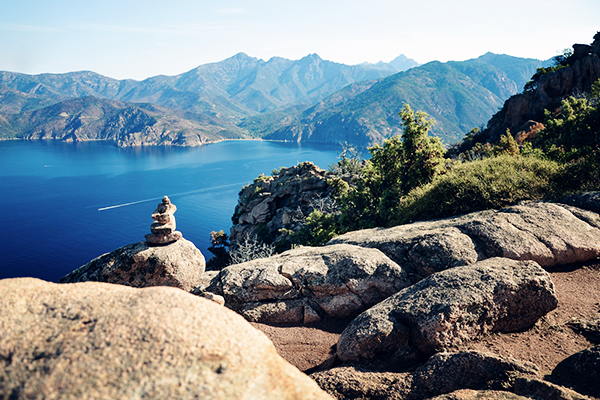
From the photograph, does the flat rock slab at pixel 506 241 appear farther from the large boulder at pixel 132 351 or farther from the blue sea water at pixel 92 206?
the blue sea water at pixel 92 206

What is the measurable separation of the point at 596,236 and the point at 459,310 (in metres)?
8.55

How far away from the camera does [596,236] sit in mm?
12898

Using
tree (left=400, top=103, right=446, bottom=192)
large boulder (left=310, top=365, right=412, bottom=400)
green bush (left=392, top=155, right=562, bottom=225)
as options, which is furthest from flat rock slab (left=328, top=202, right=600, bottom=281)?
tree (left=400, top=103, right=446, bottom=192)

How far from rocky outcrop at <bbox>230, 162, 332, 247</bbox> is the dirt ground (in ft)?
106

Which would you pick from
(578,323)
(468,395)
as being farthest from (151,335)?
(578,323)

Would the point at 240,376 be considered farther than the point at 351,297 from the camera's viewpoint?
No

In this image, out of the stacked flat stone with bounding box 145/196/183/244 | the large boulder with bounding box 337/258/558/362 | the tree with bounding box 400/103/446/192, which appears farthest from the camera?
the tree with bounding box 400/103/446/192

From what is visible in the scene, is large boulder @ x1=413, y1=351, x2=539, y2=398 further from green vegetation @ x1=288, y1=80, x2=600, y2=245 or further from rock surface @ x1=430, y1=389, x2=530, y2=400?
green vegetation @ x1=288, y1=80, x2=600, y2=245

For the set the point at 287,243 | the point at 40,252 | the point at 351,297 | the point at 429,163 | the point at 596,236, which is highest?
the point at 429,163

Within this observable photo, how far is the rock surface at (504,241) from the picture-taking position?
1229 centimetres

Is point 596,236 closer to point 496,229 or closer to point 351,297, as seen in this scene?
point 496,229

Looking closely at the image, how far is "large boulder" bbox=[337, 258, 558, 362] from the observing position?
8922 mm

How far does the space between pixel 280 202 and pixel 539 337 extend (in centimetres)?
4882

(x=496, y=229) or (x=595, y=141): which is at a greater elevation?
(x=595, y=141)
